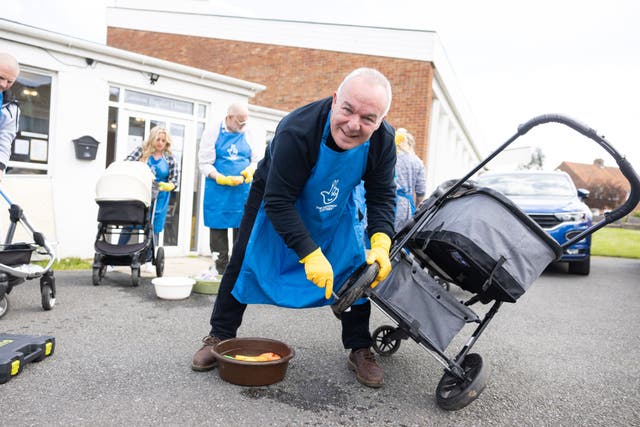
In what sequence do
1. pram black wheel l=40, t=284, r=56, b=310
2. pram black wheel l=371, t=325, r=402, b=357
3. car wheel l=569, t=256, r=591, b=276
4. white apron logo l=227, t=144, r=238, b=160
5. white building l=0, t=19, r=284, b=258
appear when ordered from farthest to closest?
car wheel l=569, t=256, r=591, b=276 → white building l=0, t=19, r=284, b=258 → white apron logo l=227, t=144, r=238, b=160 → pram black wheel l=40, t=284, r=56, b=310 → pram black wheel l=371, t=325, r=402, b=357

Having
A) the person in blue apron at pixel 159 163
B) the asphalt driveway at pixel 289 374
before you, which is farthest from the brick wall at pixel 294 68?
the asphalt driveway at pixel 289 374

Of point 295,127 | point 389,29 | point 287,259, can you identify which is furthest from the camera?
point 389,29

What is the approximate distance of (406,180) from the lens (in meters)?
5.62

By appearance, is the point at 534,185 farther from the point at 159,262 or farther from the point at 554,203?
the point at 159,262

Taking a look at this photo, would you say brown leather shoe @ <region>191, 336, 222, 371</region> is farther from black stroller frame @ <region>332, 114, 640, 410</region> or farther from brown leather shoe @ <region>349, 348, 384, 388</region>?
black stroller frame @ <region>332, 114, 640, 410</region>

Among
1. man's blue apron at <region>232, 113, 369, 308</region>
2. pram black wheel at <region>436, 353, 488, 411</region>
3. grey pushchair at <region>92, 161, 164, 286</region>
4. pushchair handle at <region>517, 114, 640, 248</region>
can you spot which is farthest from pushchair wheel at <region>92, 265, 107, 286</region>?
pushchair handle at <region>517, 114, 640, 248</region>

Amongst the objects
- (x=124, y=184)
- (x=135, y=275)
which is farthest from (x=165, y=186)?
(x=135, y=275)

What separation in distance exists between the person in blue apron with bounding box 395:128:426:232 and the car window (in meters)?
3.45

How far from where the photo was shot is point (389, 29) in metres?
14.2

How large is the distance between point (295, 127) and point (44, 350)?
2.02 m

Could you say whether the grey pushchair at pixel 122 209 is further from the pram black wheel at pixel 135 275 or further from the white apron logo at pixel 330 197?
the white apron logo at pixel 330 197

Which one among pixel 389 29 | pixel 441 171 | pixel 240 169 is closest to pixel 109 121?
pixel 240 169

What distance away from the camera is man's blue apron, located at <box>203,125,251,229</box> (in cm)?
545

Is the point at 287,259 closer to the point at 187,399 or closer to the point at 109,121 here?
the point at 187,399
